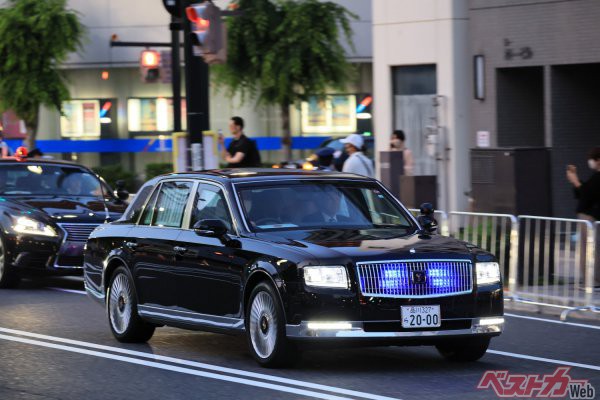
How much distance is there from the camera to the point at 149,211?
1231cm

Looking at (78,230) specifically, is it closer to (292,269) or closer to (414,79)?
(292,269)

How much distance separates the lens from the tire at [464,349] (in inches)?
413

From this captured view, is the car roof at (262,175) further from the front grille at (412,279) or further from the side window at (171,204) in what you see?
the front grille at (412,279)

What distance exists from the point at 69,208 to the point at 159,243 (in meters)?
5.84

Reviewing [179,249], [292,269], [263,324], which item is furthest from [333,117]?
[292,269]

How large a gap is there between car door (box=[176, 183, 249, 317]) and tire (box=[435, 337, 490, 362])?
5.32 feet

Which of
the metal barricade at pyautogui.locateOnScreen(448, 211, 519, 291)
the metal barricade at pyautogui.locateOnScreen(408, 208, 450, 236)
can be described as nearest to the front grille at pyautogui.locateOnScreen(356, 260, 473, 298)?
the metal barricade at pyautogui.locateOnScreen(448, 211, 519, 291)

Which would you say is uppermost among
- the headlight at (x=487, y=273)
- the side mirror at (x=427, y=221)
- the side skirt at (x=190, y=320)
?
the side mirror at (x=427, y=221)

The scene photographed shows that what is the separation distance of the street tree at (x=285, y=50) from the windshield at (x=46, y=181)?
13.3 m

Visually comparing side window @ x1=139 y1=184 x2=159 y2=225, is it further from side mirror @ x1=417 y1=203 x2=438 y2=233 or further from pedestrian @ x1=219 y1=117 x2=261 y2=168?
pedestrian @ x1=219 y1=117 x2=261 y2=168

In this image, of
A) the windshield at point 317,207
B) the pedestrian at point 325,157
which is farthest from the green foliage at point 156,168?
the windshield at point 317,207

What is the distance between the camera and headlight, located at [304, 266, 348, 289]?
32.3 feet

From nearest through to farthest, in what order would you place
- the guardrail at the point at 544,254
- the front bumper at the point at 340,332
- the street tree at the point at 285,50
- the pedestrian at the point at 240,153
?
the front bumper at the point at 340,332 → the guardrail at the point at 544,254 → the pedestrian at the point at 240,153 → the street tree at the point at 285,50

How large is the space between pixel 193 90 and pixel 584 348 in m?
7.51
